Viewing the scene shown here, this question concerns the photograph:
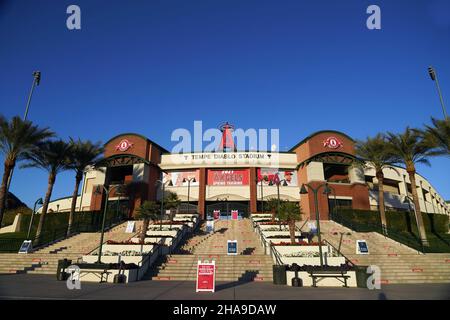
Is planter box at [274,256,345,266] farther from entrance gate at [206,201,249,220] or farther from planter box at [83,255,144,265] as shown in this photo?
entrance gate at [206,201,249,220]

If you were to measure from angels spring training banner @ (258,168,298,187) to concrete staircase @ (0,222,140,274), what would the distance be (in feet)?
79.2

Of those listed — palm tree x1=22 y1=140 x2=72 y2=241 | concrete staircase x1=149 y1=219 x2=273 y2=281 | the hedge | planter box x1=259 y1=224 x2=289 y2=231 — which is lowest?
concrete staircase x1=149 y1=219 x2=273 y2=281

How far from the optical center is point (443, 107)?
2567cm

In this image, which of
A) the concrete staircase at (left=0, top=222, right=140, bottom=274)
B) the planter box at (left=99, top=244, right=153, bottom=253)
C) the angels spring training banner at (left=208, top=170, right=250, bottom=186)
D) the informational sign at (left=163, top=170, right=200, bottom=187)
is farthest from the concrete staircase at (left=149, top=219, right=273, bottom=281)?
the informational sign at (left=163, top=170, right=200, bottom=187)

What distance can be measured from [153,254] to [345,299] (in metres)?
13.6

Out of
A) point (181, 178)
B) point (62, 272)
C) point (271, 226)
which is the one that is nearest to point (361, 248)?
point (271, 226)

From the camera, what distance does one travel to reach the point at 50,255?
77.1 ft

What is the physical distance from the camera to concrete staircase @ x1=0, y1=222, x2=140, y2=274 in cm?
2075

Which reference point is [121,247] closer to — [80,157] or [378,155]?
[80,157]

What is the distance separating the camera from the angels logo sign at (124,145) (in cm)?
4715

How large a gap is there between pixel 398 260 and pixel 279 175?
27788 mm

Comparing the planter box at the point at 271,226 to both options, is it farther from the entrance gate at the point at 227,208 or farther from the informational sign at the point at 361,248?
the entrance gate at the point at 227,208

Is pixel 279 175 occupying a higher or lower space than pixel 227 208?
higher

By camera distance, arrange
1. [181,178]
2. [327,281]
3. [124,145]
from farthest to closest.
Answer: [181,178], [124,145], [327,281]
